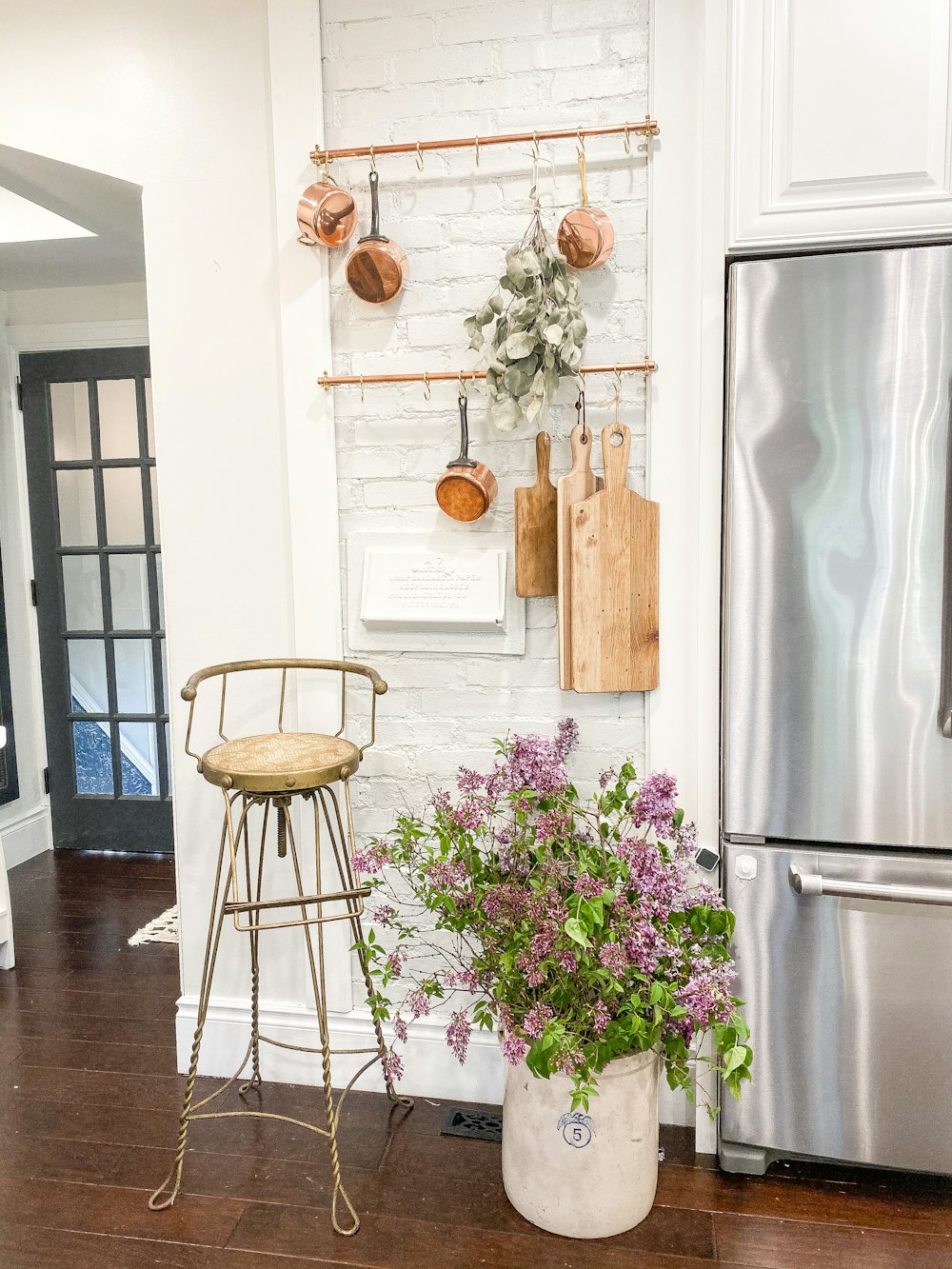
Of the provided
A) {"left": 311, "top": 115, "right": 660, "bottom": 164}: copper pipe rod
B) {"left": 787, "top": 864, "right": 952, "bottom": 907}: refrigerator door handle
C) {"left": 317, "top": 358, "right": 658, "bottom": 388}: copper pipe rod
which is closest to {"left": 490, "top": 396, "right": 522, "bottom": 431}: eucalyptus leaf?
{"left": 317, "top": 358, "right": 658, "bottom": 388}: copper pipe rod

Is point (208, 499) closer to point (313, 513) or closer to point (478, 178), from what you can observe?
point (313, 513)

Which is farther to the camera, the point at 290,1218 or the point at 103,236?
the point at 103,236

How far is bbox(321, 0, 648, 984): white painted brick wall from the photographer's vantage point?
1.81 metres

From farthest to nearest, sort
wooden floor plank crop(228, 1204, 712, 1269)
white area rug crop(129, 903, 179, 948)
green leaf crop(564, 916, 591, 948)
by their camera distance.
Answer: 1. white area rug crop(129, 903, 179, 948)
2. wooden floor plank crop(228, 1204, 712, 1269)
3. green leaf crop(564, 916, 591, 948)

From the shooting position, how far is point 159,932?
2.92m

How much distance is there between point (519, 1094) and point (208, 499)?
1351 millimetres

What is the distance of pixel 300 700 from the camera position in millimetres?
2047

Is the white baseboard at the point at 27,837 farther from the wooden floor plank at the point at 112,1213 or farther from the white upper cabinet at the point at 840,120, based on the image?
the white upper cabinet at the point at 840,120

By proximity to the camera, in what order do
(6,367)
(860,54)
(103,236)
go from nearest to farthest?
(860,54)
(103,236)
(6,367)

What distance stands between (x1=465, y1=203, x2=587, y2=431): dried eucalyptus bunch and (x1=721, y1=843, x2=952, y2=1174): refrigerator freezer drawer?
0.92 m

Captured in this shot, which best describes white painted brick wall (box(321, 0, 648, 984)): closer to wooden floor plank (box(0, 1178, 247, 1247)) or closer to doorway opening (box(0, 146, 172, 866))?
wooden floor plank (box(0, 1178, 247, 1247))

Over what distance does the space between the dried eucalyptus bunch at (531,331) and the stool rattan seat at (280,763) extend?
0.70 metres

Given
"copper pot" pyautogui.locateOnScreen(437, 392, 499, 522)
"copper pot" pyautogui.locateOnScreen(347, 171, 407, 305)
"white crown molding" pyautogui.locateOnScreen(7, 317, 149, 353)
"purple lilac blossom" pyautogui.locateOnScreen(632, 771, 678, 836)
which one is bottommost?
"purple lilac blossom" pyautogui.locateOnScreen(632, 771, 678, 836)

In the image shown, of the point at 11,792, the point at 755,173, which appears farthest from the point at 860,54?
the point at 11,792
